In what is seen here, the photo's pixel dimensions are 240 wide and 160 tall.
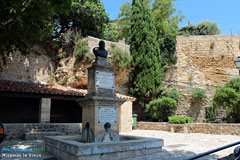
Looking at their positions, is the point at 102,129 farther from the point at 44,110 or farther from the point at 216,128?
the point at 216,128

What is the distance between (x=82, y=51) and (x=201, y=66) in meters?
12.2

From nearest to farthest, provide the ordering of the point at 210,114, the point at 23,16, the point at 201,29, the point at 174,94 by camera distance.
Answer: the point at 23,16 → the point at 210,114 → the point at 174,94 → the point at 201,29

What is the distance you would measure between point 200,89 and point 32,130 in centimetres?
1436

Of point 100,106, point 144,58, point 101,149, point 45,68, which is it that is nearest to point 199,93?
point 144,58

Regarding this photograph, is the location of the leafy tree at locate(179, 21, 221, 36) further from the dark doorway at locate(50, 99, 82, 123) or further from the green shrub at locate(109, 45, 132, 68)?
the dark doorway at locate(50, 99, 82, 123)

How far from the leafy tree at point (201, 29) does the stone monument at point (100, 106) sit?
83.4ft

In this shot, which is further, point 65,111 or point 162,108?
point 162,108

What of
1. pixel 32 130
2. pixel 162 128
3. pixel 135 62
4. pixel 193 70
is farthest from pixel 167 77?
pixel 32 130

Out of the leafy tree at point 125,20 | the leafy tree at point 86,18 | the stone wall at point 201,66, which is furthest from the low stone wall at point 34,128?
the leafy tree at point 125,20

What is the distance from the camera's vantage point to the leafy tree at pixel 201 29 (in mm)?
29297

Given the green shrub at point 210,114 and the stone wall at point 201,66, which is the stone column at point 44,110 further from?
the green shrub at point 210,114

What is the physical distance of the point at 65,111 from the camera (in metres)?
14.2

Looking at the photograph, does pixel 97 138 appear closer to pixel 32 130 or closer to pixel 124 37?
pixel 32 130

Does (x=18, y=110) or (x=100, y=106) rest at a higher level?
(x=100, y=106)
